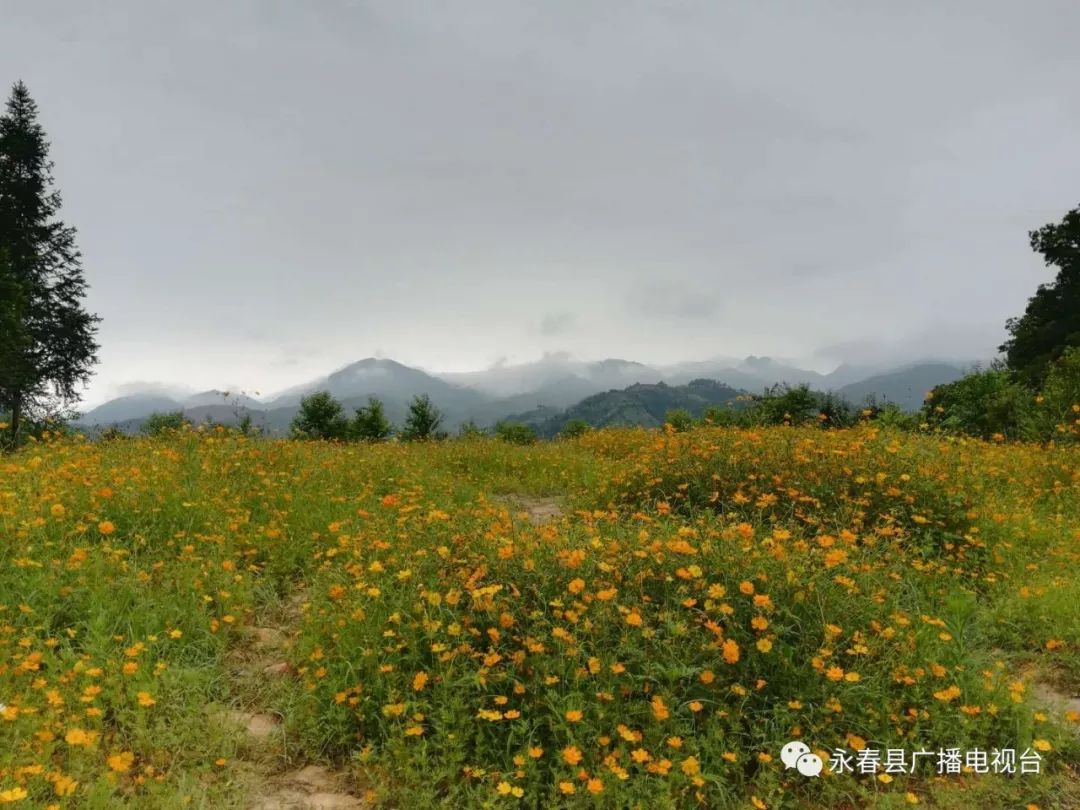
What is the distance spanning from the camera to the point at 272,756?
3387 mm

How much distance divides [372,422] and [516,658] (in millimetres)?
19763

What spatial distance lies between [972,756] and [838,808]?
85 centimetres

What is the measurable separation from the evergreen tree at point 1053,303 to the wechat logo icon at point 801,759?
120 feet

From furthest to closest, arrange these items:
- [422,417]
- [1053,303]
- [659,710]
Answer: [1053,303]
[422,417]
[659,710]

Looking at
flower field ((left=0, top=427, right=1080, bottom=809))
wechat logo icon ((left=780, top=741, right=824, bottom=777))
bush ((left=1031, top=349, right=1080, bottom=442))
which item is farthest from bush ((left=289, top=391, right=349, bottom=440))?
wechat logo icon ((left=780, top=741, right=824, bottom=777))

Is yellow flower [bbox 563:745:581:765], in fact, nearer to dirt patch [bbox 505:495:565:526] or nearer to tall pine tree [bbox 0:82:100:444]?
dirt patch [bbox 505:495:565:526]

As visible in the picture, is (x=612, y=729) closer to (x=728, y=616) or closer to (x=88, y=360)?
(x=728, y=616)

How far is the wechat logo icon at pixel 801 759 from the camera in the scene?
10.3ft

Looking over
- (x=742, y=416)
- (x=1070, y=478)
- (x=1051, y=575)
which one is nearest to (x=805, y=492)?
(x=1051, y=575)

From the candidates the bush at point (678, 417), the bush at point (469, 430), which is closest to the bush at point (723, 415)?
the bush at point (678, 417)

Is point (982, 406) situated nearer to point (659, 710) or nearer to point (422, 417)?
point (422, 417)

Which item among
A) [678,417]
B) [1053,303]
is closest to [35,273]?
[678,417]

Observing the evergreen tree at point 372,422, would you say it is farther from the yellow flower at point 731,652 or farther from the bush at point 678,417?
the yellow flower at point 731,652

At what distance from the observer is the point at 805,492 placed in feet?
21.3
